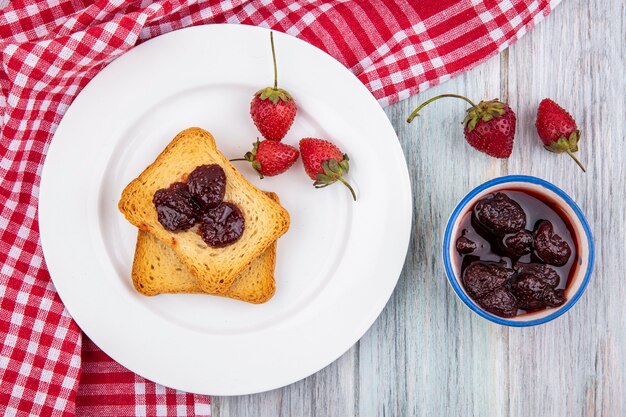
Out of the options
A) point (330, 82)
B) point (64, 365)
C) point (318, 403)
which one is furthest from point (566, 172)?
point (64, 365)

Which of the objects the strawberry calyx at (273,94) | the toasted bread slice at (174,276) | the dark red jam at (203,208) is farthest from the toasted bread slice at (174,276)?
the strawberry calyx at (273,94)

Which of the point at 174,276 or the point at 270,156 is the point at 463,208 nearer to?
the point at 270,156

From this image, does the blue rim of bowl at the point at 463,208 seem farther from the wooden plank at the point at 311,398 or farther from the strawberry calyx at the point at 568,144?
the wooden plank at the point at 311,398

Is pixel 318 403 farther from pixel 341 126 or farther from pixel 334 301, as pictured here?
pixel 341 126

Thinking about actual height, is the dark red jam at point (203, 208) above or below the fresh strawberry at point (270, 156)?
below

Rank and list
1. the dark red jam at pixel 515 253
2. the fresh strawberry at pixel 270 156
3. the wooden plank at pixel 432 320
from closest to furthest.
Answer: the dark red jam at pixel 515 253 → the fresh strawberry at pixel 270 156 → the wooden plank at pixel 432 320

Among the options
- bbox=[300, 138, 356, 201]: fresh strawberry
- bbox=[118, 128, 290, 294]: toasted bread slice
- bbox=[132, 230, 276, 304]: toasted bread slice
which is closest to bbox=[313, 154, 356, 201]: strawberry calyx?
bbox=[300, 138, 356, 201]: fresh strawberry

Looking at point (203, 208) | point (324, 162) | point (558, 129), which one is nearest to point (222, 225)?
point (203, 208)

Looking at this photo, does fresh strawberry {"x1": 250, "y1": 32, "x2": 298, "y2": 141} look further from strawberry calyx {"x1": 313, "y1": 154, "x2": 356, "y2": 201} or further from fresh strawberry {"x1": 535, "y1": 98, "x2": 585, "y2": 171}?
fresh strawberry {"x1": 535, "y1": 98, "x2": 585, "y2": 171}
